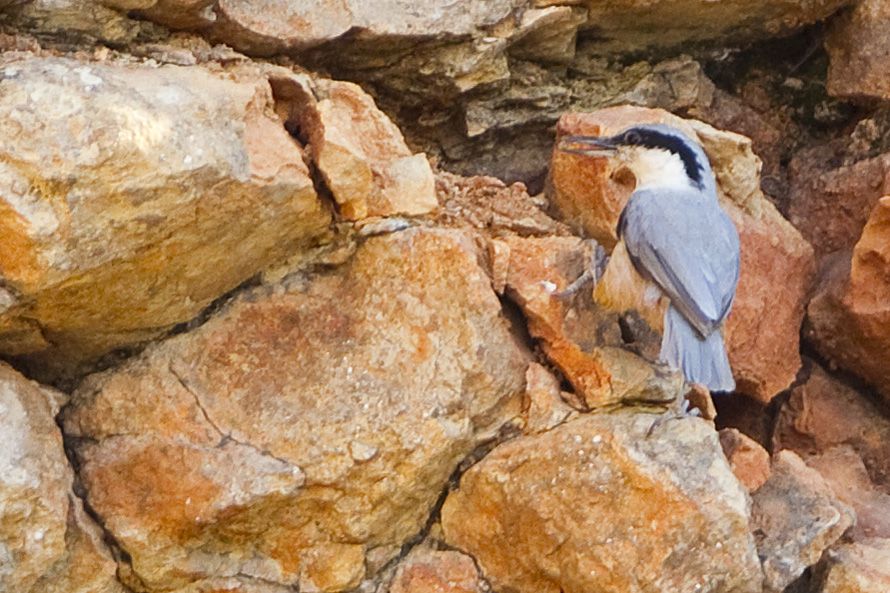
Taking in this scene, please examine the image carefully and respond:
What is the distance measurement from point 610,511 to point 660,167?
1481 millimetres

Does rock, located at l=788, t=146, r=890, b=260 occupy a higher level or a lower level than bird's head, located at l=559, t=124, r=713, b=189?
lower

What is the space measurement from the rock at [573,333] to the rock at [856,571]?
867 mm

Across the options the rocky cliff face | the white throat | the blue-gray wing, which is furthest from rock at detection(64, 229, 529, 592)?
the white throat

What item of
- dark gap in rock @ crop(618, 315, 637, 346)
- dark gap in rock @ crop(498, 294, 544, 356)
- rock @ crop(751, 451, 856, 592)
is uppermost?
dark gap in rock @ crop(498, 294, 544, 356)

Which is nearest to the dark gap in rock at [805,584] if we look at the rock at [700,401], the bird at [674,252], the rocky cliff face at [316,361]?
the rocky cliff face at [316,361]

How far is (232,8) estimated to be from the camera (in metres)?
4.83

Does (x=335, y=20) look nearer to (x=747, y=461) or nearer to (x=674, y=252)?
(x=674, y=252)

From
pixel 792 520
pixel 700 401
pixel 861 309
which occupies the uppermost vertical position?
pixel 861 309

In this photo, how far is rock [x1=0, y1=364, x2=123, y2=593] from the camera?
3838mm

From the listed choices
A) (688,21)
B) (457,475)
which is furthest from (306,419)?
(688,21)

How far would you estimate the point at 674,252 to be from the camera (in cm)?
450

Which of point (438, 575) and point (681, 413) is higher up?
point (681, 413)

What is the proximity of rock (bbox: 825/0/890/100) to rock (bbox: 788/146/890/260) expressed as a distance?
323 mm

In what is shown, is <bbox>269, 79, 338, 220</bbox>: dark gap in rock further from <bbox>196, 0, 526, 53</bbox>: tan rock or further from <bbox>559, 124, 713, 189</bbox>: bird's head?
<bbox>559, 124, 713, 189</bbox>: bird's head
